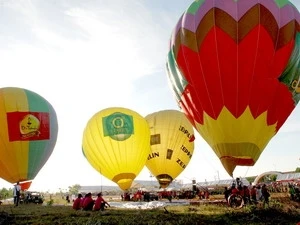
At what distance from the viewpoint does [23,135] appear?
22.6 meters

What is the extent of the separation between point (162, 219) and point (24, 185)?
47.2 feet

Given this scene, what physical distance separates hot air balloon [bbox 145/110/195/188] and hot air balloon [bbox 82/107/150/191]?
4.12 meters

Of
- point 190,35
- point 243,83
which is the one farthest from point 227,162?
point 190,35

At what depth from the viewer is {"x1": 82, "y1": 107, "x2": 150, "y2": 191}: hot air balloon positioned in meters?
23.9

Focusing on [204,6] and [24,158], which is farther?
[24,158]

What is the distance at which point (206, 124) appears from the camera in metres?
16.9

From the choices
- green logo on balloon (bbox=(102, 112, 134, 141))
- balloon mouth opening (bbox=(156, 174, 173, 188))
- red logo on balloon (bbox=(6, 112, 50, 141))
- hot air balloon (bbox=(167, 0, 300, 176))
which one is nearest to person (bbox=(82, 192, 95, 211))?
hot air balloon (bbox=(167, 0, 300, 176))

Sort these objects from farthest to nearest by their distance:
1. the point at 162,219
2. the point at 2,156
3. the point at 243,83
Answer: the point at 2,156
the point at 243,83
the point at 162,219

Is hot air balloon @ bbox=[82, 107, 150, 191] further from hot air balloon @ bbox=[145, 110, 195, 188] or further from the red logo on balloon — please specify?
hot air balloon @ bbox=[145, 110, 195, 188]

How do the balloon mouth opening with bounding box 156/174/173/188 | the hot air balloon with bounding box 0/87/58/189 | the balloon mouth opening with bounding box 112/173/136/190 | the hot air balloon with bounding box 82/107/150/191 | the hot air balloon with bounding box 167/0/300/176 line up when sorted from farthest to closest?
the balloon mouth opening with bounding box 156/174/173/188 < the balloon mouth opening with bounding box 112/173/136/190 < the hot air balloon with bounding box 82/107/150/191 < the hot air balloon with bounding box 0/87/58/189 < the hot air balloon with bounding box 167/0/300/176

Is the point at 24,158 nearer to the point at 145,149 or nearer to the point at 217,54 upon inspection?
the point at 145,149

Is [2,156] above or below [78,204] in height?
above

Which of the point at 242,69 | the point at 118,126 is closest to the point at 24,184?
the point at 118,126

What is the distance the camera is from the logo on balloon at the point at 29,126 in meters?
22.7
